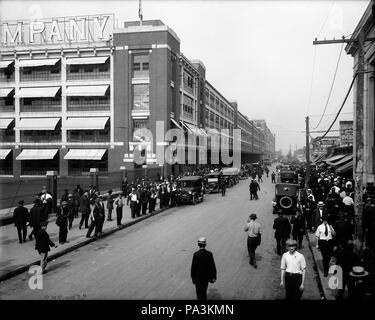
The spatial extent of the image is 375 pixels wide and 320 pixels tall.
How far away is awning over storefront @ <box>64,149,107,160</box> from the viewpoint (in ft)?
138

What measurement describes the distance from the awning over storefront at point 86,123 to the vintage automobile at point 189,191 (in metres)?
18.4

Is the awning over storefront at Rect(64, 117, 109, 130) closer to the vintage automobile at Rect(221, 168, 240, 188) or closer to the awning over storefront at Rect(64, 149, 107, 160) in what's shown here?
the awning over storefront at Rect(64, 149, 107, 160)

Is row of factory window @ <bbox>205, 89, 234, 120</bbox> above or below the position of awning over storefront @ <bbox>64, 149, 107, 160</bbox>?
above

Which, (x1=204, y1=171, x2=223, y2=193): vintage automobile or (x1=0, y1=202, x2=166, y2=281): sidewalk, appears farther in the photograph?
(x1=204, y1=171, x2=223, y2=193): vintage automobile

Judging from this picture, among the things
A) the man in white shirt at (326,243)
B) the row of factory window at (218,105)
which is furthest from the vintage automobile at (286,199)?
the row of factory window at (218,105)

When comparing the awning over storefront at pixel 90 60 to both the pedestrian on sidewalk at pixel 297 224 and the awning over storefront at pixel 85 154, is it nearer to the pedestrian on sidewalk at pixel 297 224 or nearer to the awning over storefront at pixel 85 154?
the awning over storefront at pixel 85 154

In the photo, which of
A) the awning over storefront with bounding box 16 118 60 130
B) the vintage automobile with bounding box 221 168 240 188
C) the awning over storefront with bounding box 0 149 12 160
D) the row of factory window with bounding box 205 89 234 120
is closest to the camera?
the vintage automobile with bounding box 221 168 240 188

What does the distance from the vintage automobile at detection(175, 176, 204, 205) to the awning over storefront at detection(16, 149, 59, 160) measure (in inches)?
906

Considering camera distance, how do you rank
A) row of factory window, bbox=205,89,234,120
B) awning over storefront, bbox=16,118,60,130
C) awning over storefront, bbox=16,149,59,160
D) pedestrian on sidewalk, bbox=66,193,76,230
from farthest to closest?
row of factory window, bbox=205,89,234,120, awning over storefront, bbox=16,149,59,160, awning over storefront, bbox=16,118,60,130, pedestrian on sidewalk, bbox=66,193,76,230

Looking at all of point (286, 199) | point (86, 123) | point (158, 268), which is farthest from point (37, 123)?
point (158, 268)

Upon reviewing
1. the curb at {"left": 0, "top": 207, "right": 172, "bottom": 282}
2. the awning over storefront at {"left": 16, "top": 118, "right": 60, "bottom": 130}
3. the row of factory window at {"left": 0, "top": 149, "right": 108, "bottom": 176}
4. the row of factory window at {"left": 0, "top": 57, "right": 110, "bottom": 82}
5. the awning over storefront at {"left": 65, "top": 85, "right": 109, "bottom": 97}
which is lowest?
the curb at {"left": 0, "top": 207, "right": 172, "bottom": 282}

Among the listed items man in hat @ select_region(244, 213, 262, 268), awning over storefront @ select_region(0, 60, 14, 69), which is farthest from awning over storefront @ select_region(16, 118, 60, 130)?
man in hat @ select_region(244, 213, 262, 268)
